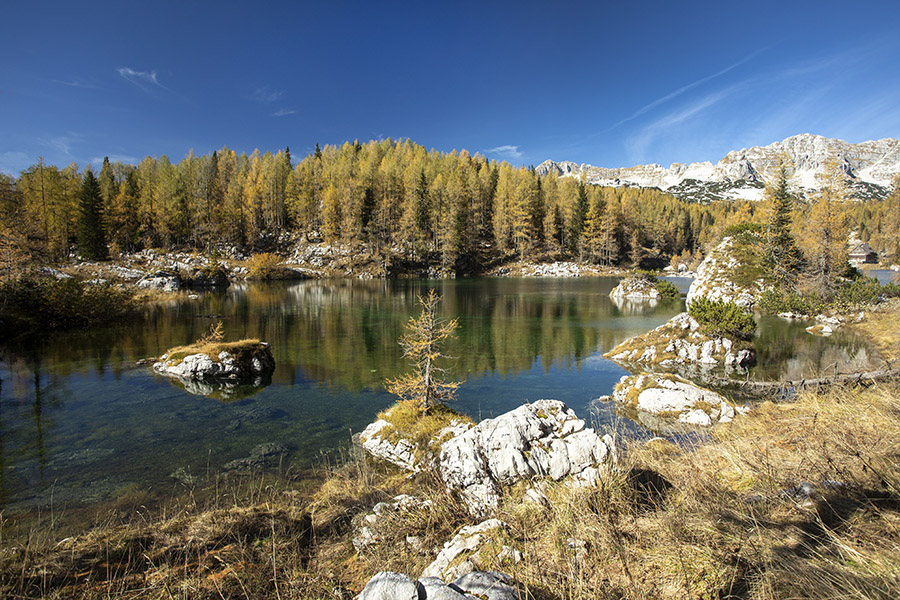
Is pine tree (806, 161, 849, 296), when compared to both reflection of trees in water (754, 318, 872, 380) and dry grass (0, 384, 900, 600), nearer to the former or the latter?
reflection of trees in water (754, 318, 872, 380)

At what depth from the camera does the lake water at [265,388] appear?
11.6 metres

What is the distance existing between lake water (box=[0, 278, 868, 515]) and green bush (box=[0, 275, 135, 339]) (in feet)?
8.82

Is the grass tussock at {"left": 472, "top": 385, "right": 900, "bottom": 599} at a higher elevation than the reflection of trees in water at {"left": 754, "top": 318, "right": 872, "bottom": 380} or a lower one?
higher

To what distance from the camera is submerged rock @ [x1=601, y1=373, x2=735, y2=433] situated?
13922 mm

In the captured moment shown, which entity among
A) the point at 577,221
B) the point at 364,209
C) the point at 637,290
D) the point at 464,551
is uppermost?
the point at 364,209

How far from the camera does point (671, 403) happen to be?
49.8 feet

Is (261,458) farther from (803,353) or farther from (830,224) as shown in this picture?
(830,224)

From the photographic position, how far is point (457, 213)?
3482 inches

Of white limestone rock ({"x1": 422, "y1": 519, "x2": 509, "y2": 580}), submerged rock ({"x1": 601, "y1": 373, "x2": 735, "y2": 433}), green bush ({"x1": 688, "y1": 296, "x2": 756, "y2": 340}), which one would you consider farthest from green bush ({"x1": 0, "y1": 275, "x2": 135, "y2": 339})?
green bush ({"x1": 688, "y1": 296, "x2": 756, "y2": 340})

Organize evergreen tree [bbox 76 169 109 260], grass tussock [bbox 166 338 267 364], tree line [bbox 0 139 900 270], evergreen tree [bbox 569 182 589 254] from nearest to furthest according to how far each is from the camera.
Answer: grass tussock [bbox 166 338 267 364] → evergreen tree [bbox 76 169 109 260] → tree line [bbox 0 139 900 270] → evergreen tree [bbox 569 182 589 254]

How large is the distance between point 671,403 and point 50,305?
135 feet

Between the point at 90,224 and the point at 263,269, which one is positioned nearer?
the point at 90,224

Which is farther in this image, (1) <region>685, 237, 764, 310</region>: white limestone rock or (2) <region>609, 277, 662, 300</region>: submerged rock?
(2) <region>609, 277, 662, 300</region>: submerged rock

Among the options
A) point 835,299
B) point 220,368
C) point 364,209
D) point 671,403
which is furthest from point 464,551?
point 364,209
